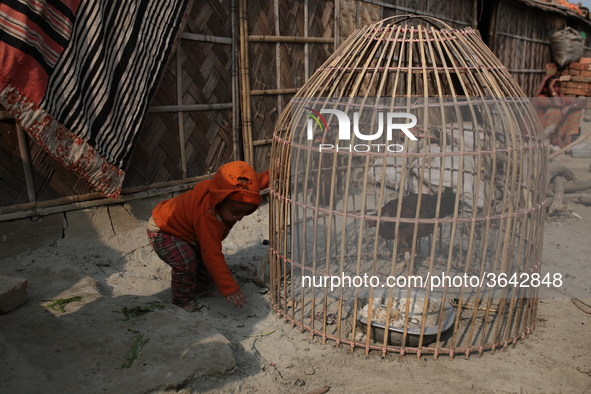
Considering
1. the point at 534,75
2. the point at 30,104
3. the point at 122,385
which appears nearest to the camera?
the point at 122,385

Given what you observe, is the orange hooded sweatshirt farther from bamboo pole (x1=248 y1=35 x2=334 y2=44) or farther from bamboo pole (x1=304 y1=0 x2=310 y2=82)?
bamboo pole (x1=304 y1=0 x2=310 y2=82)

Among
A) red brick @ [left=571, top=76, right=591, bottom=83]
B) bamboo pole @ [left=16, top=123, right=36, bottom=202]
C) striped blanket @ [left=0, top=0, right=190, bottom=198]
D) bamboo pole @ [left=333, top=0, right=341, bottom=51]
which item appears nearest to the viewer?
striped blanket @ [left=0, top=0, right=190, bottom=198]

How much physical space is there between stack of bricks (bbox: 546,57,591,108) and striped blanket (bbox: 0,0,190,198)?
10518 millimetres

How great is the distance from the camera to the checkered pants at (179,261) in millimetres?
3055

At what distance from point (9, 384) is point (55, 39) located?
7.07ft

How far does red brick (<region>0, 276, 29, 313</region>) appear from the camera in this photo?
8.31 ft

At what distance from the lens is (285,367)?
8.49 feet

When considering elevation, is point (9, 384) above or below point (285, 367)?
above

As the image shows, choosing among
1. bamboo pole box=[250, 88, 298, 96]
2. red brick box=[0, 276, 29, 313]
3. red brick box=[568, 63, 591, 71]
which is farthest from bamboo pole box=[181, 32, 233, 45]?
red brick box=[568, 63, 591, 71]

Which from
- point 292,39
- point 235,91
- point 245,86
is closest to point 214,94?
point 235,91

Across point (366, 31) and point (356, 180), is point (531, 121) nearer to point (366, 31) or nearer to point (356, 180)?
point (366, 31)

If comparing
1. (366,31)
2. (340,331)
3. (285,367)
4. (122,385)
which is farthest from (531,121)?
(122,385)

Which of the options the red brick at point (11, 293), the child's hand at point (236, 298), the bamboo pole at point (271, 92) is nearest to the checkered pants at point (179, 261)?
the child's hand at point (236, 298)

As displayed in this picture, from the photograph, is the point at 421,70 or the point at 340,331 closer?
the point at 421,70
